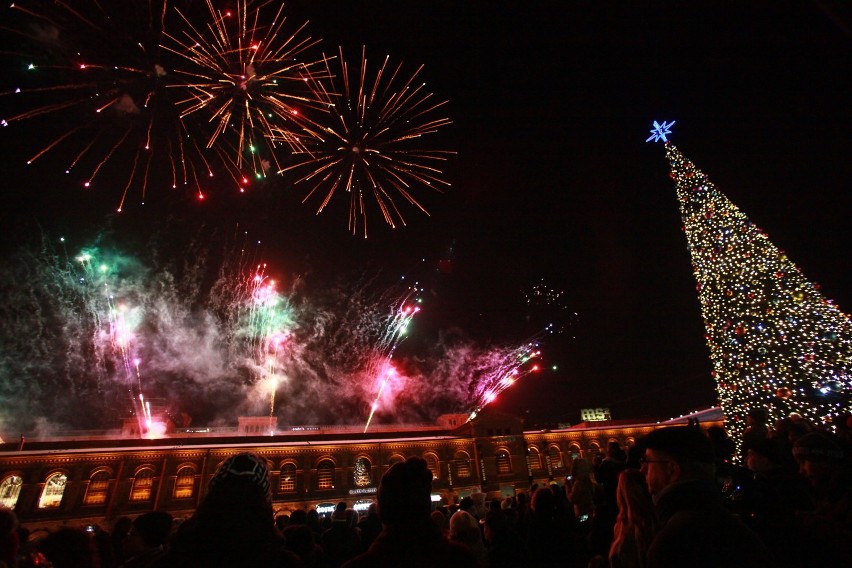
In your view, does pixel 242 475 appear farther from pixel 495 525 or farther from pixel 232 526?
pixel 495 525

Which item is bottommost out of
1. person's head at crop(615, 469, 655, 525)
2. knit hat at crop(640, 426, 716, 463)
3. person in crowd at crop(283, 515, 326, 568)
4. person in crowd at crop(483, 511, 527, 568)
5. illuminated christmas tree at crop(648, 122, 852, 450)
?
person in crowd at crop(483, 511, 527, 568)

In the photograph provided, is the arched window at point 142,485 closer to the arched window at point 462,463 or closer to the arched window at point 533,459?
the arched window at point 462,463

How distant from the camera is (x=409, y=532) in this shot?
6.90ft

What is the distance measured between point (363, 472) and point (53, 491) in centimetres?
1900

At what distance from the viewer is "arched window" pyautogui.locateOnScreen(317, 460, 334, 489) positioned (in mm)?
30344

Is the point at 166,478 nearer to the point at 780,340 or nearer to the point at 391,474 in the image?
the point at 391,474

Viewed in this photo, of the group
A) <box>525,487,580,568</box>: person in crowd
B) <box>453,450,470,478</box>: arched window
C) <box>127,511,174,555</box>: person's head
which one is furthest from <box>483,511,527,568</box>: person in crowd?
<box>453,450,470,478</box>: arched window

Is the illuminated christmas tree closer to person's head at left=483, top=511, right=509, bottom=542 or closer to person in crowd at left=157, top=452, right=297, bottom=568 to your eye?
person's head at left=483, top=511, right=509, bottom=542

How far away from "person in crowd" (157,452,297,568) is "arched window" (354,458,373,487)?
106ft

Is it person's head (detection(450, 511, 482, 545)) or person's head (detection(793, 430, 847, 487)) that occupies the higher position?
person's head (detection(793, 430, 847, 487))

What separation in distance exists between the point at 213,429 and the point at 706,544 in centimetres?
4512

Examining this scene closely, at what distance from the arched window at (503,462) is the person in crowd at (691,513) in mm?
37262

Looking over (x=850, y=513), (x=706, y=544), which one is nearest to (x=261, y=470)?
(x=706, y=544)

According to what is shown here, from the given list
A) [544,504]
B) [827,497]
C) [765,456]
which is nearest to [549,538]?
[544,504]
